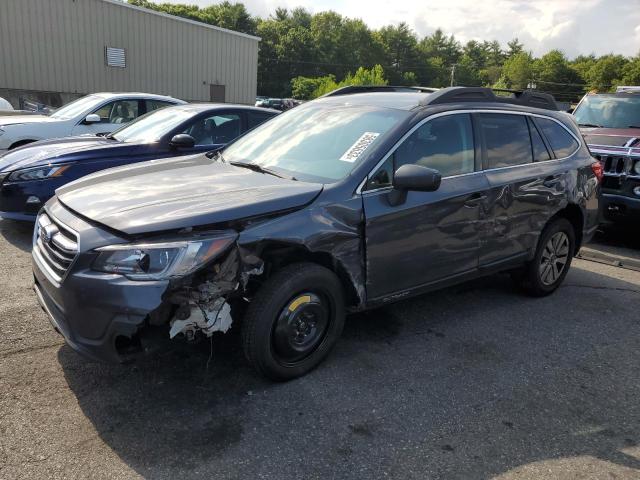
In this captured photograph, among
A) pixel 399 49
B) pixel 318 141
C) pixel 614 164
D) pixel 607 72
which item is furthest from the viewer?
pixel 399 49

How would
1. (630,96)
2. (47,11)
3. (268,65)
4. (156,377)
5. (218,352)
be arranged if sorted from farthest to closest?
(268,65) → (47,11) → (630,96) → (218,352) → (156,377)

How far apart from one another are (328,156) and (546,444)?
7.18ft

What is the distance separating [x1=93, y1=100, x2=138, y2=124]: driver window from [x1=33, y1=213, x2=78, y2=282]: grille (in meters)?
5.94

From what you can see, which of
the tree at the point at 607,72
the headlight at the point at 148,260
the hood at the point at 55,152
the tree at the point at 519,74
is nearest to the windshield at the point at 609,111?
the hood at the point at 55,152

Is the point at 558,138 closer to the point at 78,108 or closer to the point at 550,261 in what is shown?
the point at 550,261

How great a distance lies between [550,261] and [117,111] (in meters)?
7.08

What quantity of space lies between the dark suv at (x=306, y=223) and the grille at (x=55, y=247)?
0.02m

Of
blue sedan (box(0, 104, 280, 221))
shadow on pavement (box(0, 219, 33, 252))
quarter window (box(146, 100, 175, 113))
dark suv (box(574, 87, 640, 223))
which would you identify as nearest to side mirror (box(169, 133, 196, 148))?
blue sedan (box(0, 104, 280, 221))

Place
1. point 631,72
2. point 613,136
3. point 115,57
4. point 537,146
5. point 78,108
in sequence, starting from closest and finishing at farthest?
1. point 537,146
2. point 613,136
3. point 78,108
4. point 115,57
5. point 631,72

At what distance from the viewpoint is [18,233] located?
6.06m

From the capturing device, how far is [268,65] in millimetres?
82000

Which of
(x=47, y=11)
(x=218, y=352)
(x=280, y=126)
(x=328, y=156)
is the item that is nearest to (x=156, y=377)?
(x=218, y=352)

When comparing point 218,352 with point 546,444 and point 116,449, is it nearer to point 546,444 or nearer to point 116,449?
point 116,449

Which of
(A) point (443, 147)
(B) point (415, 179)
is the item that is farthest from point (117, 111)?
(B) point (415, 179)
